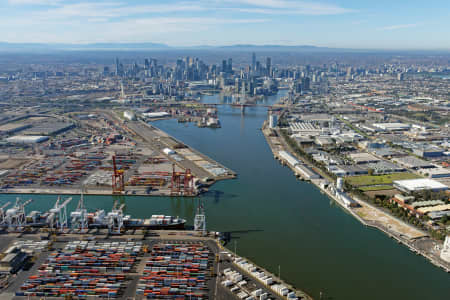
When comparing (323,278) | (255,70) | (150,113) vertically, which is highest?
(255,70)

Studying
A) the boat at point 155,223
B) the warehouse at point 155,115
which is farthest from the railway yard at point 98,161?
the warehouse at point 155,115

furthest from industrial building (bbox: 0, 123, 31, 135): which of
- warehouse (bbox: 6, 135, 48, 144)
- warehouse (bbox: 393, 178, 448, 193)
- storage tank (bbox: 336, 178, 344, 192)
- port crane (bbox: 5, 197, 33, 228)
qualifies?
warehouse (bbox: 393, 178, 448, 193)

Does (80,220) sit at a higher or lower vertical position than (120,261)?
higher

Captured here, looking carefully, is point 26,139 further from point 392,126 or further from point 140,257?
point 392,126

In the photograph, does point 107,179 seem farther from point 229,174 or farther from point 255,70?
point 255,70

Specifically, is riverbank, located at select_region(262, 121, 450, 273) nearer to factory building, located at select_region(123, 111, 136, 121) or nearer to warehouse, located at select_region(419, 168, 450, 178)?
warehouse, located at select_region(419, 168, 450, 178)

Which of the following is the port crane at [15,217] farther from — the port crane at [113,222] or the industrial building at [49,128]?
the industrial building at [49,128]

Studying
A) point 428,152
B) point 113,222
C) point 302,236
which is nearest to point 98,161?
point 113,222

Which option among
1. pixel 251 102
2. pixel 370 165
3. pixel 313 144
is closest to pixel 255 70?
pixel 251 102
